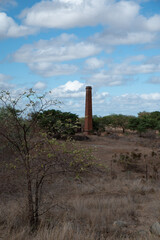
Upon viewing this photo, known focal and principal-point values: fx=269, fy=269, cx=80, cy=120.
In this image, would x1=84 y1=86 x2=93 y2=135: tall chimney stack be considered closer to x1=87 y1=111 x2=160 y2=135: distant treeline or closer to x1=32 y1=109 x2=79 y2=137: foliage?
x1=87 y1=111 x2=160 y2=135: distant treeline

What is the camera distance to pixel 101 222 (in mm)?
8281

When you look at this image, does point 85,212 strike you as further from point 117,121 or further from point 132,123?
point 117,121

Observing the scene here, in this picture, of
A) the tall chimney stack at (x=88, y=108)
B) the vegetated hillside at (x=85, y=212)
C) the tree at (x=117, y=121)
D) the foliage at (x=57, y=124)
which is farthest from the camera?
the tree at (x=117, y=121)

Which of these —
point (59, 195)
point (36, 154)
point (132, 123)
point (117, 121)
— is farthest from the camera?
point (117, 121)

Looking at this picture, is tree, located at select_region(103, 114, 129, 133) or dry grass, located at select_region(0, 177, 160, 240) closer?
dry grass, located at select_region(0, 177, 160, 240)

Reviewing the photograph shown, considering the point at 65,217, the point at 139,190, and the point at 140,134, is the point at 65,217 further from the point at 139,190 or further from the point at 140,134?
the point at 140,134

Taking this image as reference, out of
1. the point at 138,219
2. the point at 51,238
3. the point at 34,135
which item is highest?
the point at 34,135

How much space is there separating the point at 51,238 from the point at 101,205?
14.1ft

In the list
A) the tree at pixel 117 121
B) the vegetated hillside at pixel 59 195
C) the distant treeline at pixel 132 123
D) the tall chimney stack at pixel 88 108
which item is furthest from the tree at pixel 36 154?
the tree at pixel 117 121

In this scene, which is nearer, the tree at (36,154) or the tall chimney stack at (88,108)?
the tree at (36,154)

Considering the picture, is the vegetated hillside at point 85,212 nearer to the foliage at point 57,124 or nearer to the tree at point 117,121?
the foliage at point 57,124

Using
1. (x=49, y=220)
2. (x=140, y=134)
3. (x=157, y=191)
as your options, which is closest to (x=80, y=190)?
(x=157, y=191)

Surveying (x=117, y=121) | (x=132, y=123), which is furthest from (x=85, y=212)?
(x=117, y=121)

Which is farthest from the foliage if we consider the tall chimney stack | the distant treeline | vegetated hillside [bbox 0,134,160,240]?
the distant treeline
